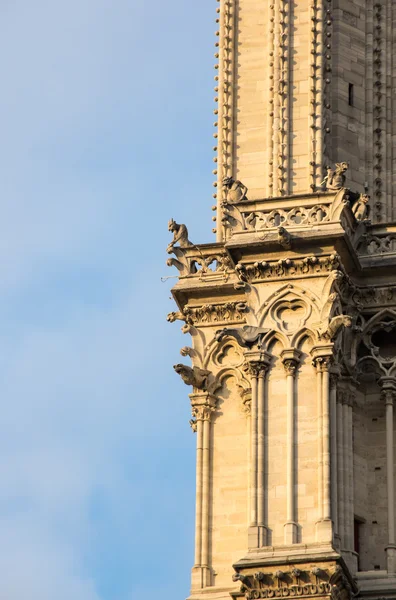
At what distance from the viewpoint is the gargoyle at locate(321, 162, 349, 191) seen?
156 feet

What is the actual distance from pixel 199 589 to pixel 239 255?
533 cm

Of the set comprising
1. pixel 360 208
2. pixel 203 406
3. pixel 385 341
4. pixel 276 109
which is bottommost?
pixel 203 406

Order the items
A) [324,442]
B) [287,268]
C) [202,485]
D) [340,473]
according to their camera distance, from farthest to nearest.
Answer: [287,268], [202,485], [340,473], [324,442]

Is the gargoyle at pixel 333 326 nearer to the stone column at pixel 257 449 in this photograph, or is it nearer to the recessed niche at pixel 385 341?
the stone column at pixel 257 449

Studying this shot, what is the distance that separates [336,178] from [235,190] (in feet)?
5.37

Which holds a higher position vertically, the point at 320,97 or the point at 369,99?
the point at 369,99

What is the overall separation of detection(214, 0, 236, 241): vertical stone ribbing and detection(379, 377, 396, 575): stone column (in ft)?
13.7

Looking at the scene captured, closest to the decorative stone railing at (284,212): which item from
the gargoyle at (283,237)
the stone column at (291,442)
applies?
the gargoyle at (283,237)

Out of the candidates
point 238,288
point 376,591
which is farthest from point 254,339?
point 376,591

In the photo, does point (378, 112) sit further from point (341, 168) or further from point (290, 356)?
point (290, 356)

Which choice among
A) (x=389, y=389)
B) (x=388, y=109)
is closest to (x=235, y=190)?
(x=388, y=109)

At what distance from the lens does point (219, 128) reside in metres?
50.0

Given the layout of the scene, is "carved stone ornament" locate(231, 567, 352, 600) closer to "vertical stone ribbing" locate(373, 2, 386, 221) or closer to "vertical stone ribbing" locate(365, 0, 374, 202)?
"vertical stone ribbing" locate(373, 2, 386, 221)

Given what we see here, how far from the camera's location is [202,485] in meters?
47.2
